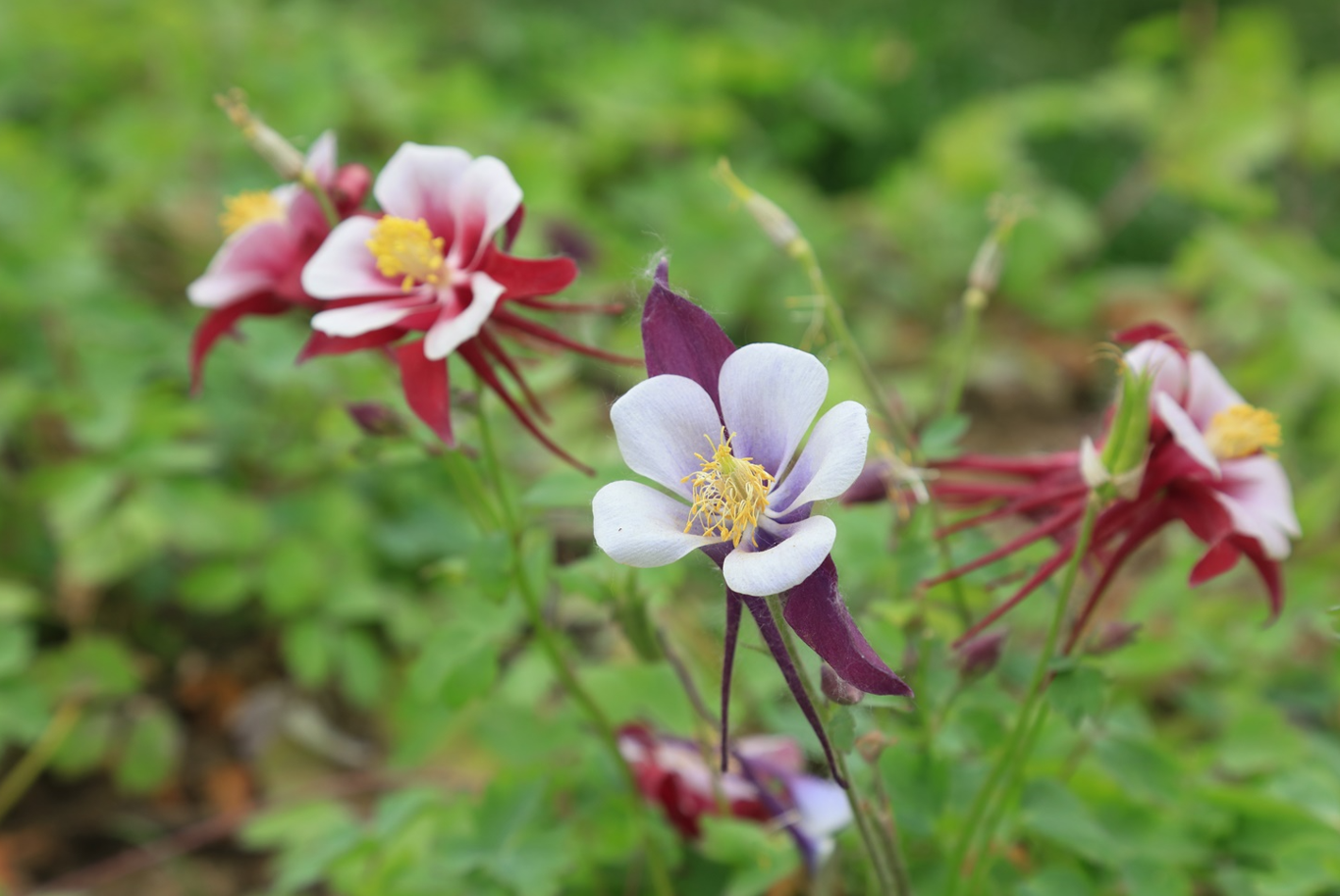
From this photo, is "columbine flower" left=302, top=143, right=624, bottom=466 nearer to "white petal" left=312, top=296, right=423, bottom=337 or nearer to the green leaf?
"white petal" left=312, top=296, right=423, bottom=337

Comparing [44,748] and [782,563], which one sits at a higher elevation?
[782,563]

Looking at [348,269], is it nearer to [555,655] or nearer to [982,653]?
[555,655]

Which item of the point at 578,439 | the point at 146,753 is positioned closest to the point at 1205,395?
the point at 578,439

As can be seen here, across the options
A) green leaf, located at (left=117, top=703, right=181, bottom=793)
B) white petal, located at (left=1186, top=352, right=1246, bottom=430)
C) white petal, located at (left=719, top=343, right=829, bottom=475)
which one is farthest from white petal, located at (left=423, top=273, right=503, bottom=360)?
green leaf, located at (left=117, top=703, right=181, bottom=793)

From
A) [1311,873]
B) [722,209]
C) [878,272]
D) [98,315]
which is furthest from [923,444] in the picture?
[878,272]

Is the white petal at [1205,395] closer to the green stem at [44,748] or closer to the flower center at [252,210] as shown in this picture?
the flower center at [252,210]
